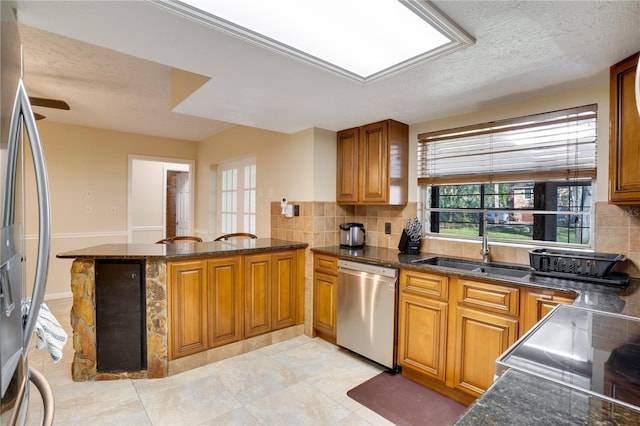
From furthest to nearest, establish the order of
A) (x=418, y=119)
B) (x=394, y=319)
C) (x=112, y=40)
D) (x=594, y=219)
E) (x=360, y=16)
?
(x=418, y=119), (x=394, y=319), (x=594, y=219), (x=112, y=40), (x=360, y=16)

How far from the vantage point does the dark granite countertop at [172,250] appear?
93.7 inches

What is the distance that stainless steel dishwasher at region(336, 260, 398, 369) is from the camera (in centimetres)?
257

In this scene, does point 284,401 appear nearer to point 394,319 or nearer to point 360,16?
point 394,319

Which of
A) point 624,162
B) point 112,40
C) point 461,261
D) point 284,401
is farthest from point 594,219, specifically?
point 112,40

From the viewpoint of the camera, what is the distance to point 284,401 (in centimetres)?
220

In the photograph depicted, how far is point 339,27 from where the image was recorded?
1451mm

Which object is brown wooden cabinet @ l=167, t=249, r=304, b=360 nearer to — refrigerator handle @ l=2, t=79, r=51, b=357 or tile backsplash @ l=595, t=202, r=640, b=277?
refrigerator handle @ l=2, t=79, r=51, b=357

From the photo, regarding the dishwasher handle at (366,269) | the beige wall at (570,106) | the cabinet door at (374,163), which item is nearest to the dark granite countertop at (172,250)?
the dishwasher handle at (366,269)

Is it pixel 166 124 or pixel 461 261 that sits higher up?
pixel 166 124

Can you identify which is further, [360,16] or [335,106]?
[335,106]

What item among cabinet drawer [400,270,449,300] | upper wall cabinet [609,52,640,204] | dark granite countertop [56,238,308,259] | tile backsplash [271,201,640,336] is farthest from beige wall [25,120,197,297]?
upper wall cabinet [609,52,640,204]

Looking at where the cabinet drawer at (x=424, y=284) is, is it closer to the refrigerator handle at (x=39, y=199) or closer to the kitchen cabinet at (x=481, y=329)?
the kitchen cabinet at (x=481, y=329)

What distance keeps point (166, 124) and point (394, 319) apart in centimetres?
402

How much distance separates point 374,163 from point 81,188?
4314 mm
